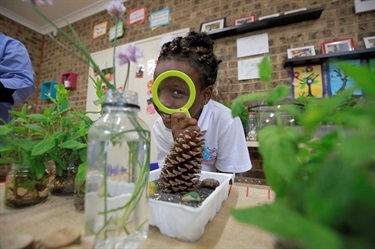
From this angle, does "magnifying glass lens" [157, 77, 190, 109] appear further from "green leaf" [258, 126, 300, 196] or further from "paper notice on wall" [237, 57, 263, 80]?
"paper notice on wall" [237, 57, 263, 80]

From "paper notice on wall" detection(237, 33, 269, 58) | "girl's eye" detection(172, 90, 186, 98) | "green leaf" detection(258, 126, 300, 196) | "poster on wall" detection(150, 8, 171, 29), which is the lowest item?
"green leaf" detection(258, 126, 300, 196)

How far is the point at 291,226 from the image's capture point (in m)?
0.13

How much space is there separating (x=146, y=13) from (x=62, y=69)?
5.37 ft

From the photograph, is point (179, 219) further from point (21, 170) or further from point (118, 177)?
point (21, 170)

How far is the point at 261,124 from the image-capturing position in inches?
57.7

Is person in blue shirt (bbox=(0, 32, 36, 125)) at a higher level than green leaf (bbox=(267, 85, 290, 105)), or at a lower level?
higher

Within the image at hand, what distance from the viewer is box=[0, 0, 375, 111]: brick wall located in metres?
1.47

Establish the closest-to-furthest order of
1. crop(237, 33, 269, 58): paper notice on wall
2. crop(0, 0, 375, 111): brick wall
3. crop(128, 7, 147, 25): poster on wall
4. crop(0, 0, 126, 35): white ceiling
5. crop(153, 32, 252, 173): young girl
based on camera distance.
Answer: crop(153, 32, 252, 173): young girl
crop(0, 0, 375, 111): brick wall
crop(237, 33, 269, 58): paper notice on wall
crop(128, 7, 147, 25): poster on wall
crop(0, 0, 126, 35): white ceiling

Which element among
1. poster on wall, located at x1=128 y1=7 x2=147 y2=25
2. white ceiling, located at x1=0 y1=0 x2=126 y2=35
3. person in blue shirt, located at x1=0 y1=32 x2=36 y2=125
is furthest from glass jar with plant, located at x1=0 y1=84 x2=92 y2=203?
white ceiling, located at x1=0 y1=0 x2=126 y2=35

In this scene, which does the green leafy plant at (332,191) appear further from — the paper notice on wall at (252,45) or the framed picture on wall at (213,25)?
the framed picture on wall at (213,25)

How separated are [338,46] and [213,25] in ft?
3.53

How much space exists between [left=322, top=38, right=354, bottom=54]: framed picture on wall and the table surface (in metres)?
1.66

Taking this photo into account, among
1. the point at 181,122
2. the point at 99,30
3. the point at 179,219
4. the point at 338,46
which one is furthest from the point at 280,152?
the point at 99,30

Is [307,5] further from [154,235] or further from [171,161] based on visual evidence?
[154,235]
